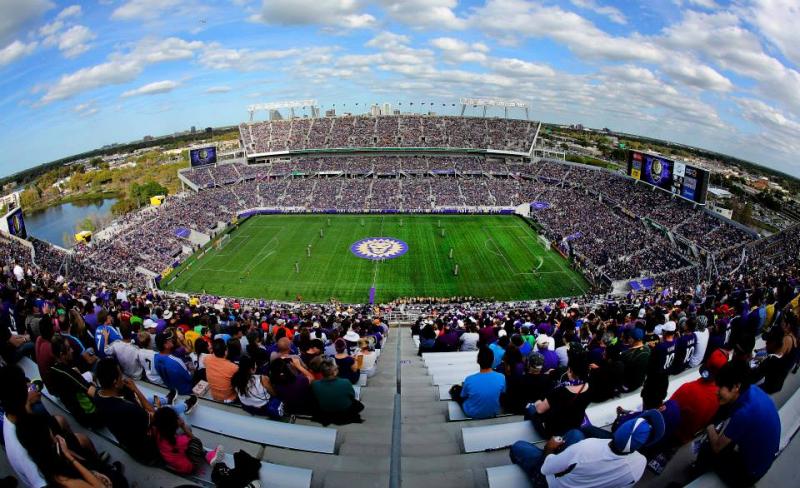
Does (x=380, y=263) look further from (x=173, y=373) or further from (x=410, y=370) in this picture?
(x=173, y=373)

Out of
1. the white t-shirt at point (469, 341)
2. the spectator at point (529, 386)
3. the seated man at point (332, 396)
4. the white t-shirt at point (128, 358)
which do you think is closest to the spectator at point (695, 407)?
the spectator at point (529, 386)

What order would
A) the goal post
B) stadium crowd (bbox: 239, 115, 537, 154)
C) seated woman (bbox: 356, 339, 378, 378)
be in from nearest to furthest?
1. seated woman (bbox: 356, 339, 378, 378)
2. the goal post
3. stadium crowd (bbox: 239, 115, 537, 154)

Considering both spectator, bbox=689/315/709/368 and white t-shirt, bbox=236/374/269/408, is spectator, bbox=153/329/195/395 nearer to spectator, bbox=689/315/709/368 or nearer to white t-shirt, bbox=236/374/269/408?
white t-shirt, bbox=236/374/269/408

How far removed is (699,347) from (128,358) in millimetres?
10274

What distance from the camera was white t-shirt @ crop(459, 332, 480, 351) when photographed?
35.9ft

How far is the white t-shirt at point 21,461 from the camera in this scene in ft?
11.1

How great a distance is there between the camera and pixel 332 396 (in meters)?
5.29

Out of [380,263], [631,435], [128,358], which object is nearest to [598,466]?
[631,435]

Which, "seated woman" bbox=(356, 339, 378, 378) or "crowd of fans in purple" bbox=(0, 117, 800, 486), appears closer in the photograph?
"crowd of fans in purple" bbox=(0, 117, 800, 486)

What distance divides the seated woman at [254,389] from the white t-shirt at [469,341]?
6.52 metres

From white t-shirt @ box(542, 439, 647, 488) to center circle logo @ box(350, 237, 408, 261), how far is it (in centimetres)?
3560

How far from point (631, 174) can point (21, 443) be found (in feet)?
185

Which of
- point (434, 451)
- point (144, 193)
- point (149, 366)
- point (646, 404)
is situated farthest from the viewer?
point (144, 193)

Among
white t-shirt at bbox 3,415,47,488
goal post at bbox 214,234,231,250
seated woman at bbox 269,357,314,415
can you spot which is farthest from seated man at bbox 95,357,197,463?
goal post at bbox 214,234,231,250
